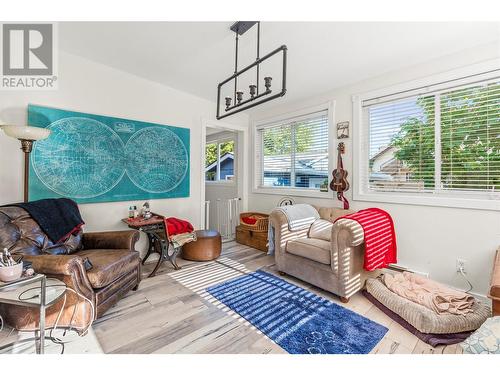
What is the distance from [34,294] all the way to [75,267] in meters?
0.32

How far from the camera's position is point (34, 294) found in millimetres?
1378

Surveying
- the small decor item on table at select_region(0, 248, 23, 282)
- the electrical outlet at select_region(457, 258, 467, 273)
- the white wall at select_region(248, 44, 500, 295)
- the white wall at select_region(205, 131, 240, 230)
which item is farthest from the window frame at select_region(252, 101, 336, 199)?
the small decor item on table at select_region(0, 248, 23, 282)

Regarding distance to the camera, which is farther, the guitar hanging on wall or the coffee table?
the guitar hanging on wall

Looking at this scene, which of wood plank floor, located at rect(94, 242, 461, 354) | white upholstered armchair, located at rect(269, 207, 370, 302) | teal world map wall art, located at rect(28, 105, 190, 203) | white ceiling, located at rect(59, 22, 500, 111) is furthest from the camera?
teal world map wall art, located at rect(28, 105, 190, 203)

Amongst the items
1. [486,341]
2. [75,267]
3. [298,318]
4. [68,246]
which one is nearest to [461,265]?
[486,341]

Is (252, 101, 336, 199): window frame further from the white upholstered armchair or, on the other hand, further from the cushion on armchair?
the cushion on armchair

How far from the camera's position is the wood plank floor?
162cm

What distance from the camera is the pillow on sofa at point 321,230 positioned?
2.70 meters

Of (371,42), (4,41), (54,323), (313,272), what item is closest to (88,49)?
(4,41)

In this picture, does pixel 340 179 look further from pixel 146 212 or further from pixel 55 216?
pixel 55 216

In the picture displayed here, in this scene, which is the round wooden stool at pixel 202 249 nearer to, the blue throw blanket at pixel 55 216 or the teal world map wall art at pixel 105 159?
the teal world map wall art at pixel 105 159

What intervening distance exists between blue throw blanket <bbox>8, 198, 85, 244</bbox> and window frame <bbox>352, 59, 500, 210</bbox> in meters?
3.28
